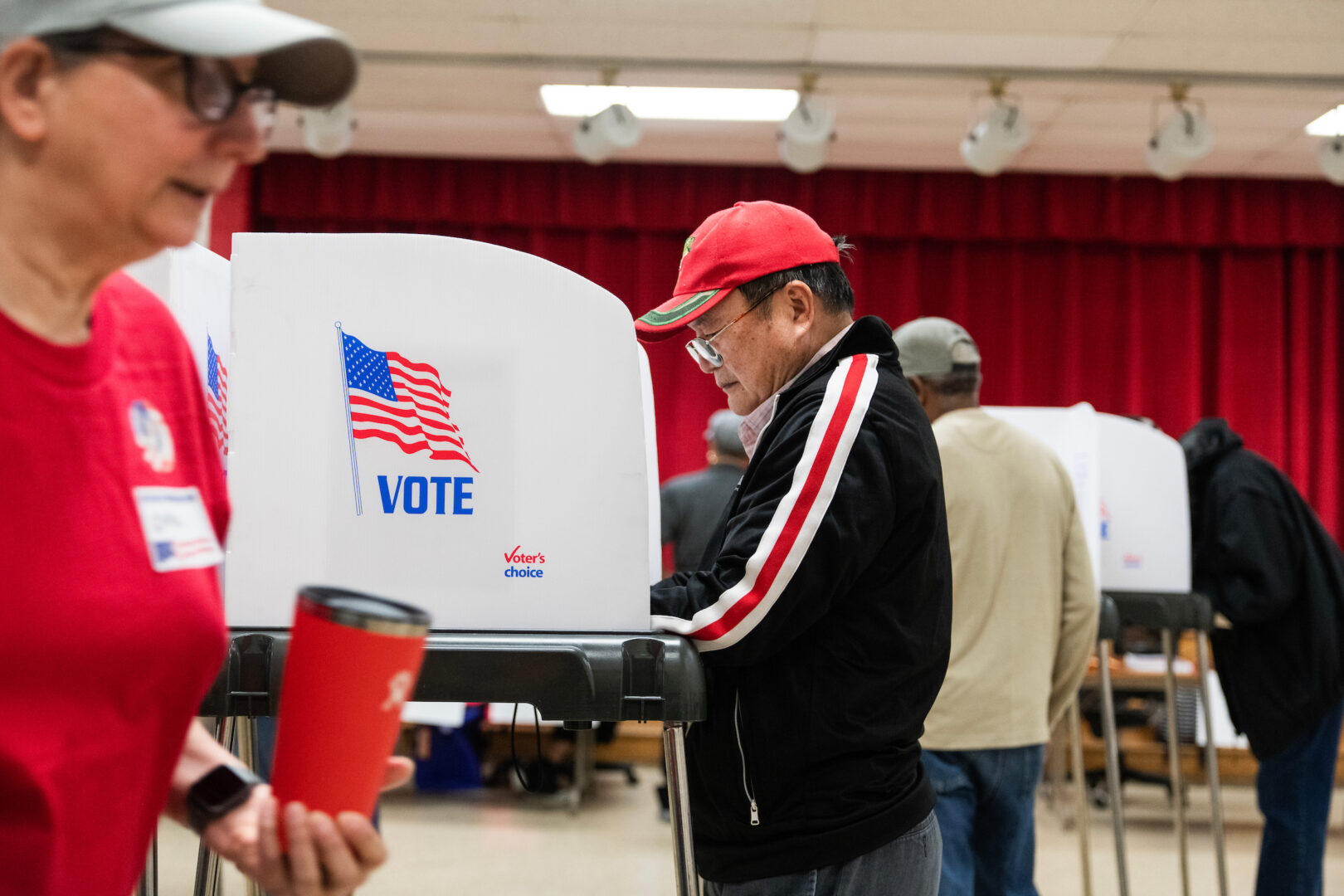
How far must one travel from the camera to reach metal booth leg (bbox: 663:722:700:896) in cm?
121

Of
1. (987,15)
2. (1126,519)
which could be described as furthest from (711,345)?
(987,15)

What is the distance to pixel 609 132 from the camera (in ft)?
16.8

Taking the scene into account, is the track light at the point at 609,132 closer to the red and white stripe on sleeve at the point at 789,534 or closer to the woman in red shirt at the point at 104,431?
the red and white stripe on sleeve at the point at 789,534

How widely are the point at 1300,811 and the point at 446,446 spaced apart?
273 cm

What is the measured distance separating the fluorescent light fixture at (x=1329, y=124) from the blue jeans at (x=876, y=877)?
5.18 meters

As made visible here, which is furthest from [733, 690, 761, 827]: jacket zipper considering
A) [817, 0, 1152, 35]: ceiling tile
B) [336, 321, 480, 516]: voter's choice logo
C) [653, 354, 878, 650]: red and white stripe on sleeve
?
[817, 0, 1152, 35]: ceiling tile

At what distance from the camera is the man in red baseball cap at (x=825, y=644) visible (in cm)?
122

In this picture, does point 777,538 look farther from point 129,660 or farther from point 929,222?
point 929,222

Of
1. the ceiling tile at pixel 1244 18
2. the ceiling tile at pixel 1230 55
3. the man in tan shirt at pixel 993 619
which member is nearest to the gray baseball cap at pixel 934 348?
the man in tan shirt at pixel 993 619

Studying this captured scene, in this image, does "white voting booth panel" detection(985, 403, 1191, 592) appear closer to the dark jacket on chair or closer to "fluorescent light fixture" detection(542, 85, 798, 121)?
the dark jacket on chair

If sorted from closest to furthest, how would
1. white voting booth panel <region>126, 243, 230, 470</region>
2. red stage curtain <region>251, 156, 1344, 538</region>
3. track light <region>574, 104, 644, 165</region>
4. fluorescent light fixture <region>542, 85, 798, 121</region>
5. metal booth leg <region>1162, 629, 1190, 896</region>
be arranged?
1. white voting booth panel <region>126, 243, 230, 470</region>
2. metal booth leg <region>1162, 629, 1190, 896</region>
3. track light <region>574, 104, 644, 165</region>
4. fluorescent light fixture <region>542, 85, 798, 121</region>
5. red stage curtain <region>251, 156, 1344, 538</region>

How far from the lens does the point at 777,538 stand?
1.21 meters

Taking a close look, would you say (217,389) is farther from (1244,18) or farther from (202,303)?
(1244,18)

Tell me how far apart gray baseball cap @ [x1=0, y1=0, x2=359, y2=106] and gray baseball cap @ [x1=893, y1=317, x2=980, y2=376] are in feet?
5.95
